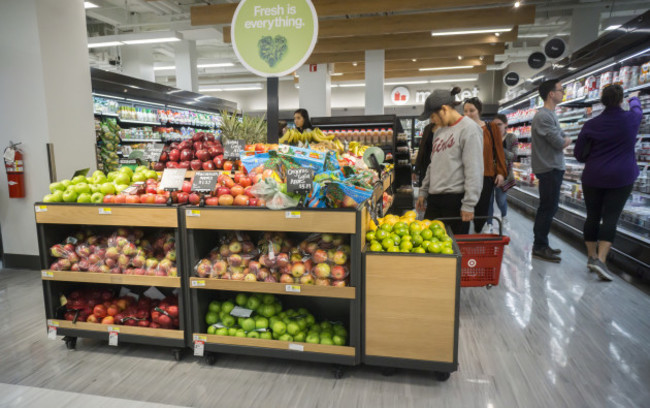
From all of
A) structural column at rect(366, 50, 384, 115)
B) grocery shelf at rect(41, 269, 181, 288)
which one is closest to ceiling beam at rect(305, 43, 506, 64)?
structural column at rect(366, 50, 384, 115)

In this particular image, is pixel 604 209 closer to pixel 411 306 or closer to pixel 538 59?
pixel 411 306

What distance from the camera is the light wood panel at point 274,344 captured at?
2.24m

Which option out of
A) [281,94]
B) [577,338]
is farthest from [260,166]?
[281,94]

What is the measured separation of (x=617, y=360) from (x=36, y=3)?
586 cm

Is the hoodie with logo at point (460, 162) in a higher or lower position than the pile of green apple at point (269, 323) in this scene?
higher

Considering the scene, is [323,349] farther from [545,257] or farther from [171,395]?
[545,257]

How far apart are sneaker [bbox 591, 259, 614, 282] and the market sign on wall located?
13.6 metres

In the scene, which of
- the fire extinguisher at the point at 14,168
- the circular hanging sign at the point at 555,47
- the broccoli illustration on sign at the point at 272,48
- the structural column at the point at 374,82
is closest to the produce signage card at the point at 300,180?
the broccoli illustration on sign at the point at 272,48

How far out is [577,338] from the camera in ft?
8.88

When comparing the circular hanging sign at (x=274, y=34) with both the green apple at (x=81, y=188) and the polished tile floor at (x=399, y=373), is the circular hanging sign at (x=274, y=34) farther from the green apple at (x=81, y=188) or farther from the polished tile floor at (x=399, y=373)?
the polished tile floor at (x=399, y=373)

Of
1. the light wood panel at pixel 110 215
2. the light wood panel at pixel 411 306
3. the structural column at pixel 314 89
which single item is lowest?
the light wood panel at pixel 411 306

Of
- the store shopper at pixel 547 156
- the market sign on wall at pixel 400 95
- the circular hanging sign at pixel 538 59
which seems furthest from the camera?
the market sign on wall at pixel 400 95

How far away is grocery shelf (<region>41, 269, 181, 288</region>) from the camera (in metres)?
2.44

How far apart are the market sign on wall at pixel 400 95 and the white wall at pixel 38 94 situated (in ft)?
44.1
